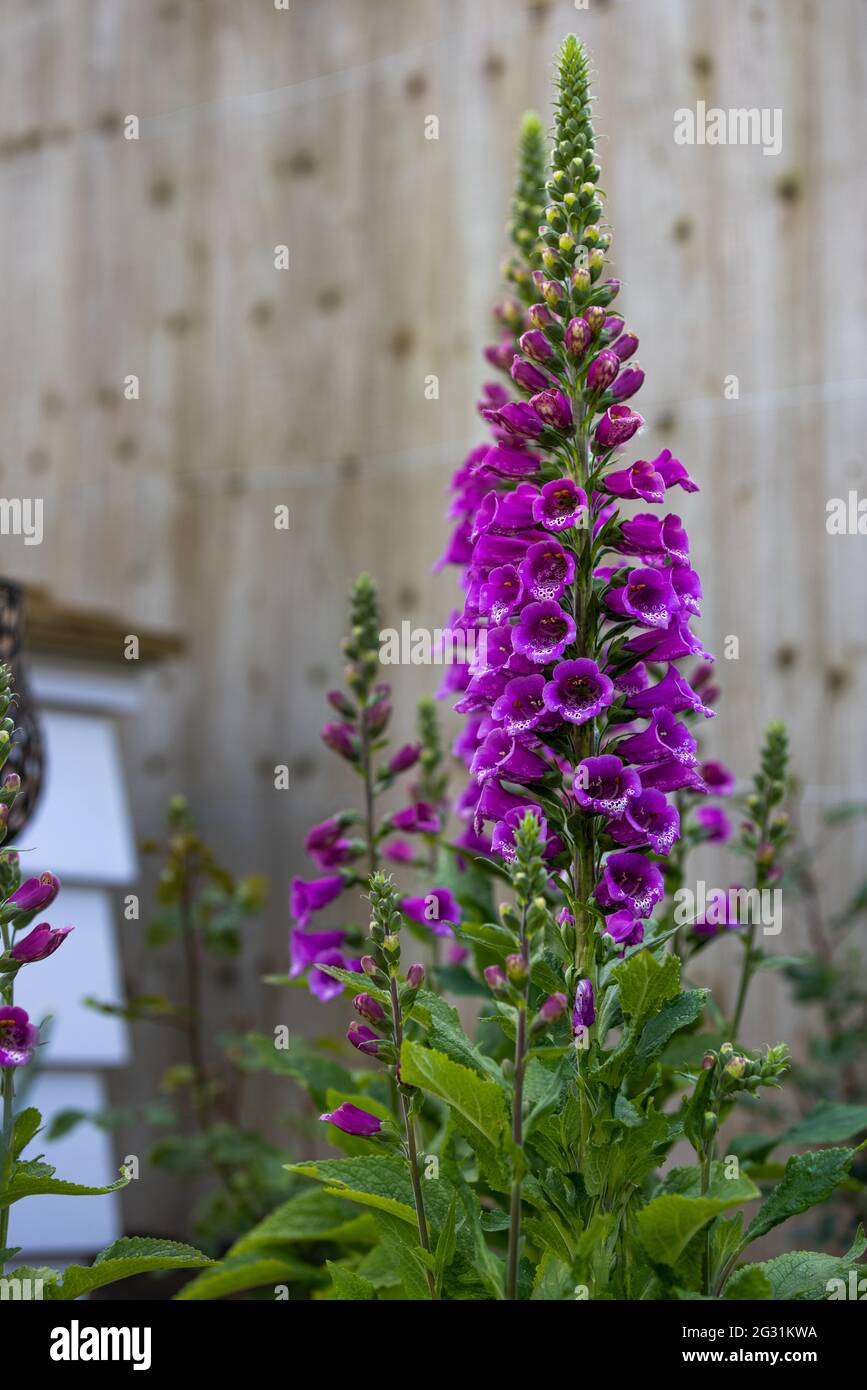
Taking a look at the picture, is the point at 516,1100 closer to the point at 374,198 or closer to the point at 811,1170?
the point at 811,1170

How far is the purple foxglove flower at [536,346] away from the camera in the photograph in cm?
95

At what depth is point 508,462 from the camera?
3.18 feet

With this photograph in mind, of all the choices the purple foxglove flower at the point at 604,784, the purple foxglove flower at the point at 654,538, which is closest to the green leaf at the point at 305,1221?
the purple foxglove flower at the point at 604,784

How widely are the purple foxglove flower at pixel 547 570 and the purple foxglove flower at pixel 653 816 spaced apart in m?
0.14

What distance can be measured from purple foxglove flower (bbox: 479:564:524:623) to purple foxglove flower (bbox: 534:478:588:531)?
0.13 ft

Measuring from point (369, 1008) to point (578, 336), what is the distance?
46 cm

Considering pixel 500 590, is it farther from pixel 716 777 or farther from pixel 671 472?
pixel 716 777

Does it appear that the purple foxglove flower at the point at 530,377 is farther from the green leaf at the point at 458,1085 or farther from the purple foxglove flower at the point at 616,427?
the green leaf at the point at 458,1085

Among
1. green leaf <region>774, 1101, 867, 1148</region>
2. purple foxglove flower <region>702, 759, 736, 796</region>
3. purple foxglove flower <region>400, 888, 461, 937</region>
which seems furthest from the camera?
purple foxglove flower <region>702, 759, 736, 796</region>

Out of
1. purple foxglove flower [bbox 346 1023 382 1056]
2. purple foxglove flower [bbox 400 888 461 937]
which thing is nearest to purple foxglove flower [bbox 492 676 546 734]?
purple foxglove flower [bbox 346 1023 382 1056]

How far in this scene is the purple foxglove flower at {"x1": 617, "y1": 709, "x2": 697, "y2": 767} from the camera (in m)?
0.90

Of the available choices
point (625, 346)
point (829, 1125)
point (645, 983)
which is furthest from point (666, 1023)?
point (625, 346)

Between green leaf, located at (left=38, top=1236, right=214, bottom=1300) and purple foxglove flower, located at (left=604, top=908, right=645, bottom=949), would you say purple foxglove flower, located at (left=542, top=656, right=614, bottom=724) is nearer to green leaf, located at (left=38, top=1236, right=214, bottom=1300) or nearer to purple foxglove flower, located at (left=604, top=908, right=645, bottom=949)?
purple foxglove flower, located at (left=604, top=908, right=645, bottom=949)
